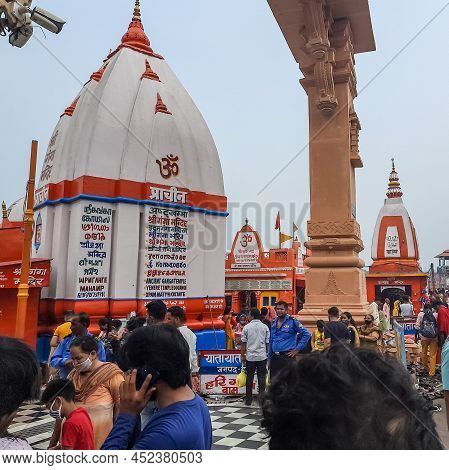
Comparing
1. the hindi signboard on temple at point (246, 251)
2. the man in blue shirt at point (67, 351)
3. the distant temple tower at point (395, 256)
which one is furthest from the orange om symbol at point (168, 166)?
the distant temple tower at point (395, 256)

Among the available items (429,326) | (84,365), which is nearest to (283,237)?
(429,326)

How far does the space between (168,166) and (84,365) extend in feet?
22.4

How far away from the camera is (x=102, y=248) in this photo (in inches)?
331

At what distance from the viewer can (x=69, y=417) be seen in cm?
228

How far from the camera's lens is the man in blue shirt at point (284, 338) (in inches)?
209

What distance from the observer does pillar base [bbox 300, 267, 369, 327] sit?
6.33 metres

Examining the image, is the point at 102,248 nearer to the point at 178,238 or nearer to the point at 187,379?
the point at 178,238

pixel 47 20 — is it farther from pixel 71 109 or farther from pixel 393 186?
pixel 393 186

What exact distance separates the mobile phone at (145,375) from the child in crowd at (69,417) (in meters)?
0.83

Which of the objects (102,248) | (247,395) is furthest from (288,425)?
(102,248)

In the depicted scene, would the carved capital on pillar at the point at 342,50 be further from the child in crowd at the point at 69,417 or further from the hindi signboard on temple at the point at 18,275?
the child in crowd at the point at 69,417

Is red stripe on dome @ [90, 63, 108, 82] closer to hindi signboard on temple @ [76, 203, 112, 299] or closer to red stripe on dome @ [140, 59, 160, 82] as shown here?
red stripe on dome @ [140, 59, 160, 82]

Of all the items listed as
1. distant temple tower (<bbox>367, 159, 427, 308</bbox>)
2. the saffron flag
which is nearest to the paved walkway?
the saffron flag

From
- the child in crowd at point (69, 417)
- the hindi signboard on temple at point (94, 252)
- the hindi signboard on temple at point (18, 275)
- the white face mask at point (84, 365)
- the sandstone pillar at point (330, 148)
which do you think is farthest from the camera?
the hindi signboard on temple at point (94, 252)
